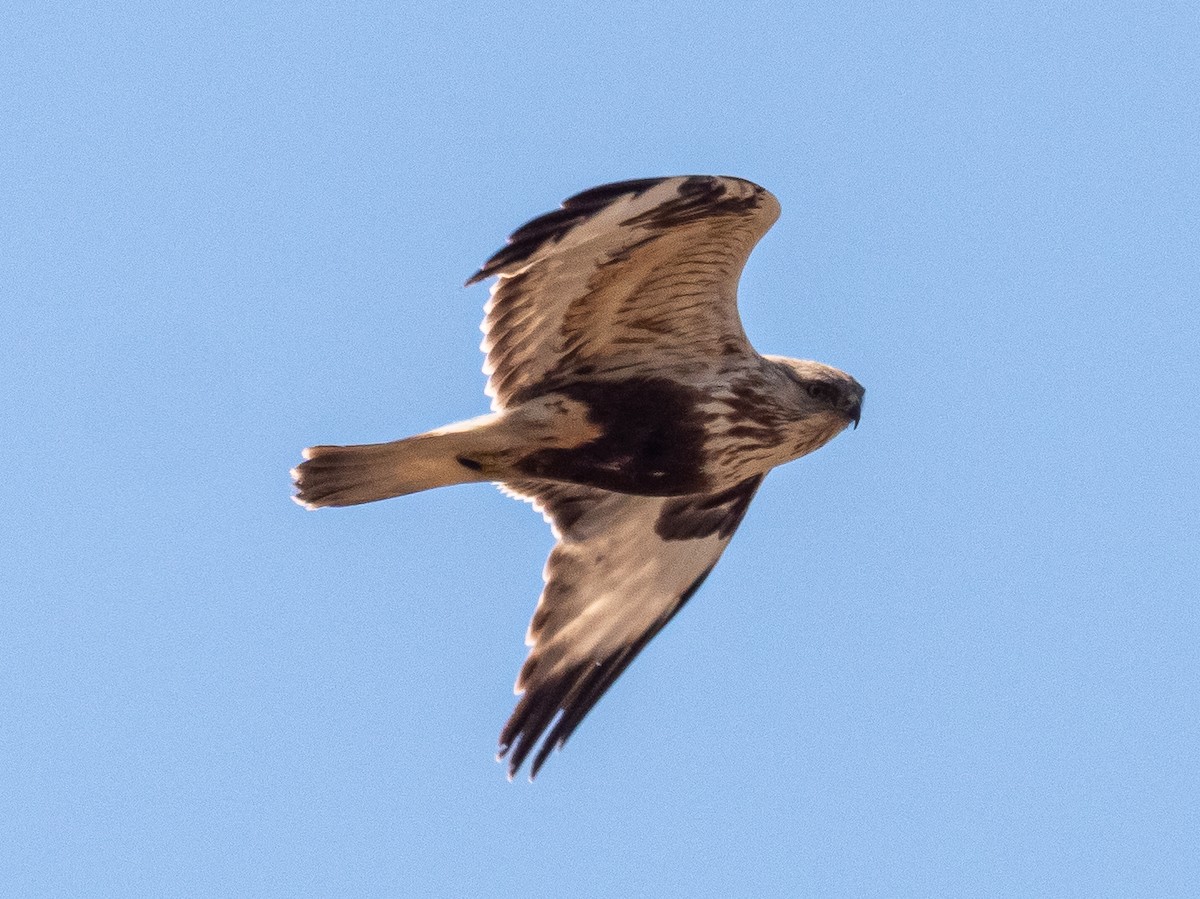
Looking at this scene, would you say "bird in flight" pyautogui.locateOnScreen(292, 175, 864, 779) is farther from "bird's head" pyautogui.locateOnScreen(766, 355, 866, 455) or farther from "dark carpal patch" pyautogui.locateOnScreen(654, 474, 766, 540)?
"dark carpal patch" pyautogui.locateOnScreen(654, 474, 766, 540)

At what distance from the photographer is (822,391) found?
9.89 metres

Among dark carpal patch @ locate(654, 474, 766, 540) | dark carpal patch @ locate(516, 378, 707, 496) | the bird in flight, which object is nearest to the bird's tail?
the bird in flight

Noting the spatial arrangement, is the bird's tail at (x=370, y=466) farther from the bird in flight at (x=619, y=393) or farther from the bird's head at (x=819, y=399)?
the bird's head at (x=819, y=399)

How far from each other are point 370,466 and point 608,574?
1.60 metres

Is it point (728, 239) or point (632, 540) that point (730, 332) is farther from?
point (632, 540)

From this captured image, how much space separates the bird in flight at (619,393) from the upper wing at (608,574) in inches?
2.5

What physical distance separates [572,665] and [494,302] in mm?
1981

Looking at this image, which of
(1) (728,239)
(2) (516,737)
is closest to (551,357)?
(1) (728,239)

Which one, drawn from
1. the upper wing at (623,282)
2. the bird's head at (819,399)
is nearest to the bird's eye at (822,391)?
the bird's head at (819,399)

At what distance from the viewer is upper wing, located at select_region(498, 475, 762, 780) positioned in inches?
404

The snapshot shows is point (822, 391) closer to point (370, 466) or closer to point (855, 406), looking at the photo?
point (855, 406)

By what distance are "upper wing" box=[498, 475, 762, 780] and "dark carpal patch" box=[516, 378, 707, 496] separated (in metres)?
0.83

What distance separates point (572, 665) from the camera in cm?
1027

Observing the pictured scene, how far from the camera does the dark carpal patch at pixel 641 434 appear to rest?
9555 millimetres
